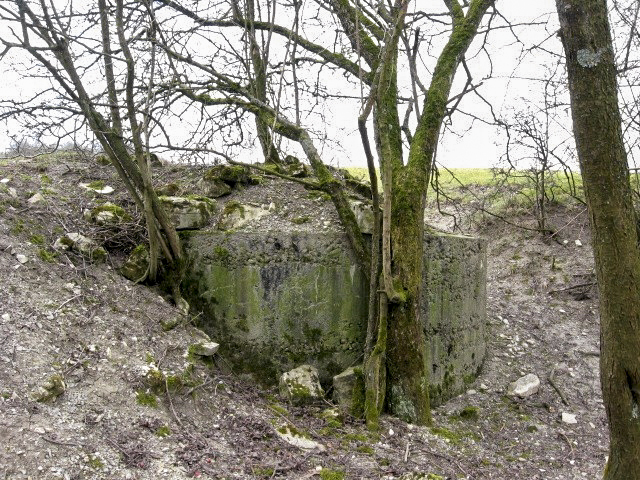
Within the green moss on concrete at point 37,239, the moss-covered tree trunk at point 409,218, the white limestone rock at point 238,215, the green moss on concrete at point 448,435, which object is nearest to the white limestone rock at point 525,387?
the moss-covered tree trunk at point 409,218

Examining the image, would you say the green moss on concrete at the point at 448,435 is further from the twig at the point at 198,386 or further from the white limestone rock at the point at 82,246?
the white limestone rock at the point at 82,246

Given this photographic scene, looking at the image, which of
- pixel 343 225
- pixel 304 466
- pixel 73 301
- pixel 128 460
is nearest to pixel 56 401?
pixel 128 460

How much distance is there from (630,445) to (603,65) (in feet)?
7.57

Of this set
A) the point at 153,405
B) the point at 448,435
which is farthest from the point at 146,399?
the point at 448,435

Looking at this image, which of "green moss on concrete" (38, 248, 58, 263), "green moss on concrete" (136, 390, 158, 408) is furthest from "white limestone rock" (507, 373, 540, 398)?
"green moss on concrete" (38, 248, 58, 263)

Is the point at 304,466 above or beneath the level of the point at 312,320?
beneath

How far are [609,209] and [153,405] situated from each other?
3583 mm

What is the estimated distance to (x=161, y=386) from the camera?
4.93 m

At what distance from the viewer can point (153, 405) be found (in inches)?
187

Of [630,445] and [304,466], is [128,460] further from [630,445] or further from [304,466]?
[630,445]

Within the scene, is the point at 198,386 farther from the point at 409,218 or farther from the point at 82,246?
the point at 409,218

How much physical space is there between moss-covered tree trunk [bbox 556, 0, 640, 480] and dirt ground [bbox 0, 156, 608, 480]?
1.45 metres

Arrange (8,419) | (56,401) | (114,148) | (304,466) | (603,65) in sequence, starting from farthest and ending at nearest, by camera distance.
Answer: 1. (114,148)
2. (304,466)
3. (56,401)
4. (8,419)
5. (603,65)

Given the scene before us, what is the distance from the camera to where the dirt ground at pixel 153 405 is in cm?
410
